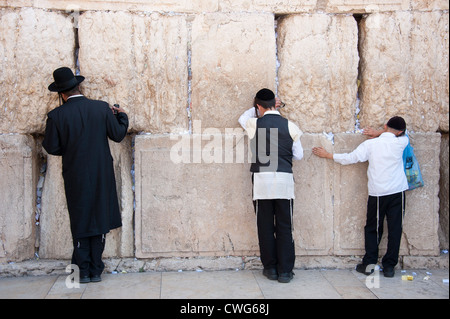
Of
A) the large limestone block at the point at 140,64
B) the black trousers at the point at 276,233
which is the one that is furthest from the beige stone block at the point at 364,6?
the black trousers at the point at 276,233

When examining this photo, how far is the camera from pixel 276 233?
4.44m

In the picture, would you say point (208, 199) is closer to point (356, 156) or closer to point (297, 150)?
point (297, 150)

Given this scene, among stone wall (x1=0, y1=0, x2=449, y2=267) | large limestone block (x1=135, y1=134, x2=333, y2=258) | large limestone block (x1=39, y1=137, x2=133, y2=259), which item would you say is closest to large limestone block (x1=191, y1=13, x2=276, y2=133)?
stone wall (x1=0, y1=0, x2=449, y2=267)

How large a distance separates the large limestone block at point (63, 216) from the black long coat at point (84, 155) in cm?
37

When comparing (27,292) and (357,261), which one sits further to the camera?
(357,261)

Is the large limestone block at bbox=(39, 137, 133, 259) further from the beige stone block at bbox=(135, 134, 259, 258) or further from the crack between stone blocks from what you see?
the crack between stone blocks

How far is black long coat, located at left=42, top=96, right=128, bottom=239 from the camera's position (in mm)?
4297

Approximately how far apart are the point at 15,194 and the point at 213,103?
2003 mm

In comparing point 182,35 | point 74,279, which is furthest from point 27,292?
point 182,35

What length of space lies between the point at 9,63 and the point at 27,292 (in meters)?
2.03

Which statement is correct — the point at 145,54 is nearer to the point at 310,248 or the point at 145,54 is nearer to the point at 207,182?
the point at 207,182

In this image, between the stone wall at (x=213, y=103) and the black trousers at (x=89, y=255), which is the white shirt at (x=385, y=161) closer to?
the stone wall at (x=213, y=103)

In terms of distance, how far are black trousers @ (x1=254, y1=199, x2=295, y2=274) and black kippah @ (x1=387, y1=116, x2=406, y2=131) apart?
1.15m

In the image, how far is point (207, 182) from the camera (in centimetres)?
475
